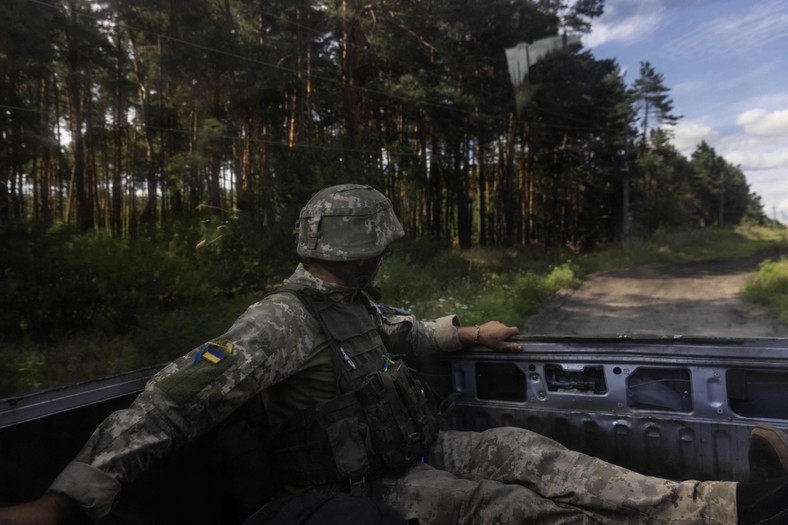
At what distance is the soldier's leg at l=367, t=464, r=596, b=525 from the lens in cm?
194

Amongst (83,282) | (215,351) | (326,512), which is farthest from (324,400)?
(83,282)

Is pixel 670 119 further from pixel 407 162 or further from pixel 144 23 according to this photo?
pixel 144 23

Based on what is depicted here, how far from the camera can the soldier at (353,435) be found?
167 cm

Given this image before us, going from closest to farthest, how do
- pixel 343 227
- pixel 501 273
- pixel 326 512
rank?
1. pixel 326 512
2. pixel 343 227
3. pixel 501 273

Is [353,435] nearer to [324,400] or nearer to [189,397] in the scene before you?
[324,400]

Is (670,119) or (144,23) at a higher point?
(670,119)

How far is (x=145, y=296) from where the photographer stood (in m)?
8.79

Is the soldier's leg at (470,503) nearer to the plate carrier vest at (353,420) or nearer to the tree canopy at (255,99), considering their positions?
the plate carrier vest at (353,420)

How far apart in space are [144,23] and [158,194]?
4209mm

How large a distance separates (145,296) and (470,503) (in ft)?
26.2

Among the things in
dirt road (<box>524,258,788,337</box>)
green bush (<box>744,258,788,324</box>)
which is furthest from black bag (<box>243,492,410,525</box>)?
green bush (<box>744,258,788,324</box>)

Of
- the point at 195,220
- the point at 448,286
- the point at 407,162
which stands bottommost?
the point at 448,286

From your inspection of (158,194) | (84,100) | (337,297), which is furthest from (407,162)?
(337,297)

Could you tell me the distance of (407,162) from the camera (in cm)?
2044
